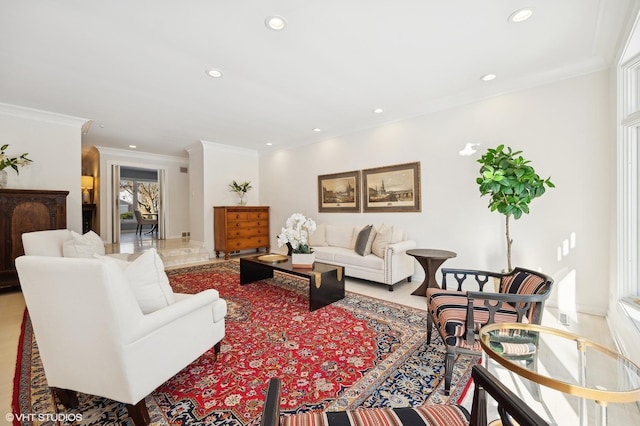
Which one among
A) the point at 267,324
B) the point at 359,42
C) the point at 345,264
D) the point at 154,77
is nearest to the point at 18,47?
the point at 154,77

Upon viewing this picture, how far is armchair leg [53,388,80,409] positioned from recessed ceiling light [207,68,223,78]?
9.94 ft

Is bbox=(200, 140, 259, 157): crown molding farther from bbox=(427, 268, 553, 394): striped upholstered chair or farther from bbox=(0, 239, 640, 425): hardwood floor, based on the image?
bbox=(427, 268, 553, 394): striped upholstered chair


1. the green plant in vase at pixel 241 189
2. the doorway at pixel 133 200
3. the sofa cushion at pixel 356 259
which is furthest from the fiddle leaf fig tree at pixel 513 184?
the doorway at pixel 133 200

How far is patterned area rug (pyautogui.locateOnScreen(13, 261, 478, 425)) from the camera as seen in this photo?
150 cm

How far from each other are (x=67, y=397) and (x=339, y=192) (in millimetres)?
4486

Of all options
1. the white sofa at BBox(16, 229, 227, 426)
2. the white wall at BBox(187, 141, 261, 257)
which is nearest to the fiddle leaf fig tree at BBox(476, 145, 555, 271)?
the white sofa at BBox(16, 229, 227, 426)

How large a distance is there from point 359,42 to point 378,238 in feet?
9.05

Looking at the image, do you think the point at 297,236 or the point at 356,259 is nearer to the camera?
the point at 297,236

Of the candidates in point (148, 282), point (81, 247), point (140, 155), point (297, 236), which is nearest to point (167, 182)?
point (140, 155)

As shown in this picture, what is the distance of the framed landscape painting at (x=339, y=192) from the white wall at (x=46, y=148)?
4.46 m

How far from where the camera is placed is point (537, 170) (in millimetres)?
3135

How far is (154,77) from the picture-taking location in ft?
10.0

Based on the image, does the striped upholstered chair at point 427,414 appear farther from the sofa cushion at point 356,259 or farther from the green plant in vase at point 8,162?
the green plant in vase at point 8,162

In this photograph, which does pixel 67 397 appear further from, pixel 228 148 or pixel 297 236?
pixel 228 148
